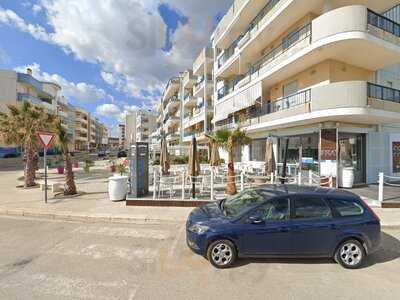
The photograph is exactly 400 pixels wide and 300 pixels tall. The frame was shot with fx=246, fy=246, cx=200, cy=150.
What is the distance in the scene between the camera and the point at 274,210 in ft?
15.8

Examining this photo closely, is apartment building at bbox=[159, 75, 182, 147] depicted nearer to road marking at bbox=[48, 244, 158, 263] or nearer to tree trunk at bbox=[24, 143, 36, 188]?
tree trunk at bbox=[24, 143, 36, 188]

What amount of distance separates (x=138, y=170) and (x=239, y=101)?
11978 mm

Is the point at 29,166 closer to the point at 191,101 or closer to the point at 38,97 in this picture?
the point at 191,101

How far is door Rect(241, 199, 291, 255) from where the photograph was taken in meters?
4.66

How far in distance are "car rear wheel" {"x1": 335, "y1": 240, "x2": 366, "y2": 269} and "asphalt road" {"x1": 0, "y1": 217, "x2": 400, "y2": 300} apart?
16cm

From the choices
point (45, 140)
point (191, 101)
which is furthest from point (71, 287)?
point (191, 101)

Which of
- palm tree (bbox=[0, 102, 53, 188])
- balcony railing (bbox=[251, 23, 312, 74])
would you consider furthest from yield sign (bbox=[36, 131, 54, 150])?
balcony railing (bbox=[251, 23, 312, 74])

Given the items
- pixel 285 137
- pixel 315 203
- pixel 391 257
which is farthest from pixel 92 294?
pixel 285 137

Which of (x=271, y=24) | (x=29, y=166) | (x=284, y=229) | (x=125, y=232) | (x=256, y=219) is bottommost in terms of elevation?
(x=125, y=232)

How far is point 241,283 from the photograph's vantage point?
413 centimetres

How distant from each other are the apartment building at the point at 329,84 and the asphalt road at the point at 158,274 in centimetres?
731

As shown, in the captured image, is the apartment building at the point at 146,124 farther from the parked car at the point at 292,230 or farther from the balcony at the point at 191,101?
the parked car at the point at 292,230

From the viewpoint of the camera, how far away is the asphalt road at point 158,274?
12.5ft

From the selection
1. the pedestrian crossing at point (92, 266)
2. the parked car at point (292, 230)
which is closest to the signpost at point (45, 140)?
the pedestrian crossing at point (92, 266)
